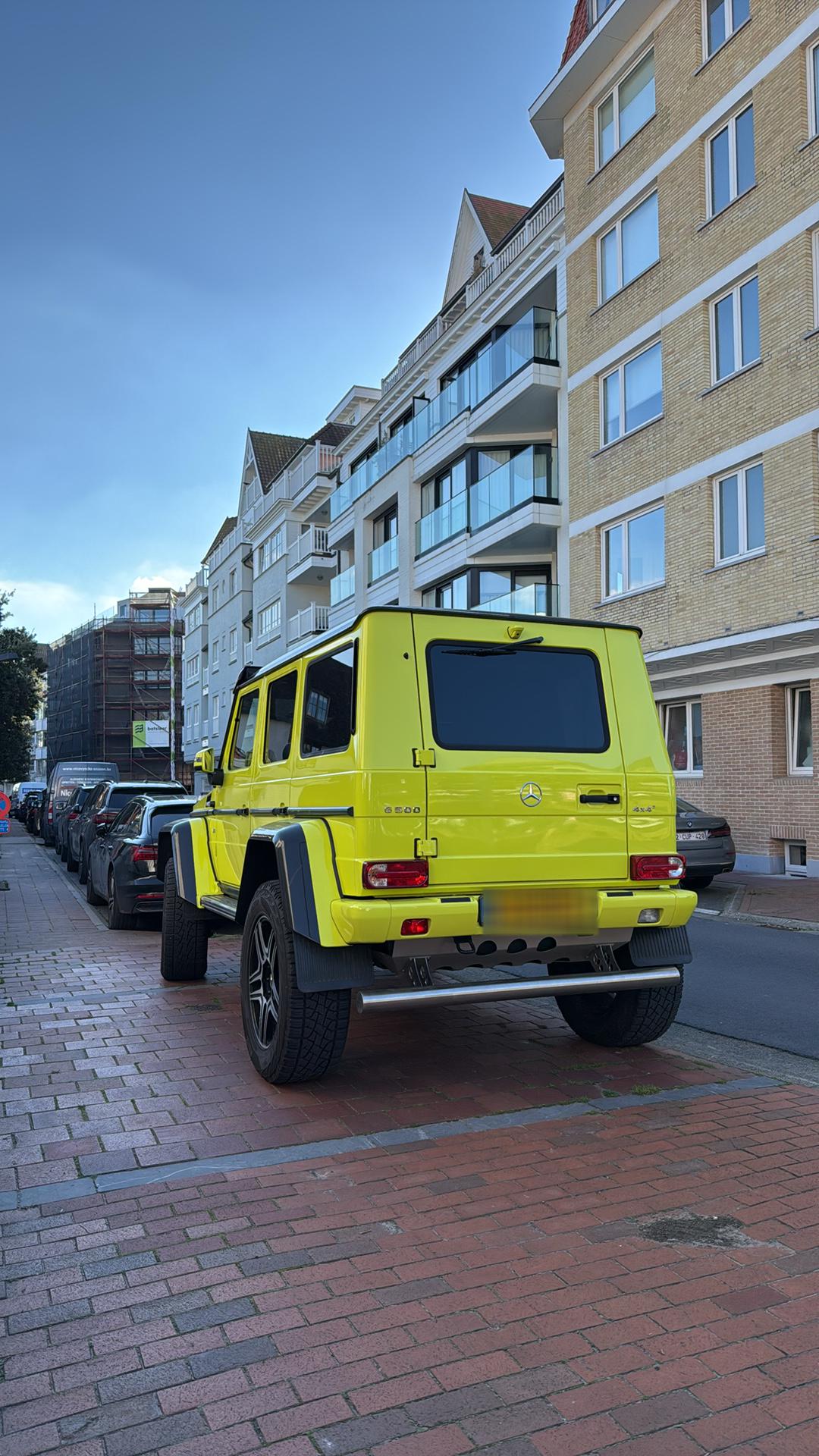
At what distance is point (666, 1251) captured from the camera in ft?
10.8

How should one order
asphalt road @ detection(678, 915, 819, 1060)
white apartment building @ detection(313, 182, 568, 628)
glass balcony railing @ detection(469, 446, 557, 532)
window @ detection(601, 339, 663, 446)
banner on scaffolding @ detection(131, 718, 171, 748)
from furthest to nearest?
1. banner on scaffolding @ detection(131, 718, 171, 748)
2. white apartment building @ detection(313, 182, 568, 628)
3. glass balcony railing @ detection(469, 446, 557, 532)
4. window @ detection(601, 339, 663, 446)
5. asphalt road @ detection(678, 915, 819, 1060)

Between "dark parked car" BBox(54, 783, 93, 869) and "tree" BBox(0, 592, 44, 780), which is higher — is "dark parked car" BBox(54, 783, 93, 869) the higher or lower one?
the lower one

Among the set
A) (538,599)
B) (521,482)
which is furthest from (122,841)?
(521,482)

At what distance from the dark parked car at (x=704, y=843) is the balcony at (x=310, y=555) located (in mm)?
30275

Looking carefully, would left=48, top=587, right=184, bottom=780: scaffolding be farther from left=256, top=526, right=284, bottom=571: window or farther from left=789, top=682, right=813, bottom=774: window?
left=789, top=682, right=813, bottom=774: window

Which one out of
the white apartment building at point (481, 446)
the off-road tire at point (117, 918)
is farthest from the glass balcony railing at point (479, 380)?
the off-road tire at point (117, 918)

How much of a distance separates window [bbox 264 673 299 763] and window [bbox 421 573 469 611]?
20.0 metres

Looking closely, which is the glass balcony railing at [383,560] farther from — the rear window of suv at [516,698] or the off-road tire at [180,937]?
the rear window of suv at [516,698]

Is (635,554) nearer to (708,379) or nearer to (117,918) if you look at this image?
(708,379)

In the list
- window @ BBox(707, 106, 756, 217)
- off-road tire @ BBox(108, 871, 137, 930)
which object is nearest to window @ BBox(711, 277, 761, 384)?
window @ BBox(707, 106, 756, 217)

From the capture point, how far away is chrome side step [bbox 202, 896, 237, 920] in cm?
607

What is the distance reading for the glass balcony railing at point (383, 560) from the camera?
31891 millimetres

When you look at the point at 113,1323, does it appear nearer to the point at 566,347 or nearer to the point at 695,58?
the point at 695,58

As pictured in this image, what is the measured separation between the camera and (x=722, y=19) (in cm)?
1902
